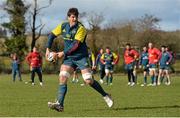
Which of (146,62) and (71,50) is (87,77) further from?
(146,62)

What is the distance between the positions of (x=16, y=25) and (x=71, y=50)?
54951 mm

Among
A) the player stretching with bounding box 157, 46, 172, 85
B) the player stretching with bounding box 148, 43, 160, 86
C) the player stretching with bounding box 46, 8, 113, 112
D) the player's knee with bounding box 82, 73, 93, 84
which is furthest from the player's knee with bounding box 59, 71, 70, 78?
the player stretching with bounding box 157, 46, 172, 85

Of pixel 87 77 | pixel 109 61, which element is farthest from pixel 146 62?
pixel 87 77

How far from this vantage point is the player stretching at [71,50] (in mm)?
12430

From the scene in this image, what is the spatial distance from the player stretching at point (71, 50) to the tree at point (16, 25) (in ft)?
173

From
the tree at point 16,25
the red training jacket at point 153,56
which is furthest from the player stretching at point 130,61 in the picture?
the tree at point 16,25

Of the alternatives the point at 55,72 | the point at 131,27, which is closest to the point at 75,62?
the point at 55,72

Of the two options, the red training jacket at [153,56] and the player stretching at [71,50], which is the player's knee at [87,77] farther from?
the red training jacket at [153,56]

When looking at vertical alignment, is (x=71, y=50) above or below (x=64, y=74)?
above

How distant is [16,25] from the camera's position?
66.8 meters

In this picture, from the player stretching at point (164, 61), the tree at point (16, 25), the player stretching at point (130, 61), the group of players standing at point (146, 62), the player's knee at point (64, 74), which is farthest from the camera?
the tree at point (16, 25)

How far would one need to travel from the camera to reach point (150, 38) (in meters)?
70.8

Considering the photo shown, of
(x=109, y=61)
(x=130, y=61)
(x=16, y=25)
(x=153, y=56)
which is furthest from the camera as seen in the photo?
(x=16, y=25)

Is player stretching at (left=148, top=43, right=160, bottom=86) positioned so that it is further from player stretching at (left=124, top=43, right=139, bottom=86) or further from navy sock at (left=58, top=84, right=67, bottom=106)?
navy sock at (left=58, top=84, right=67, bottom=106)
